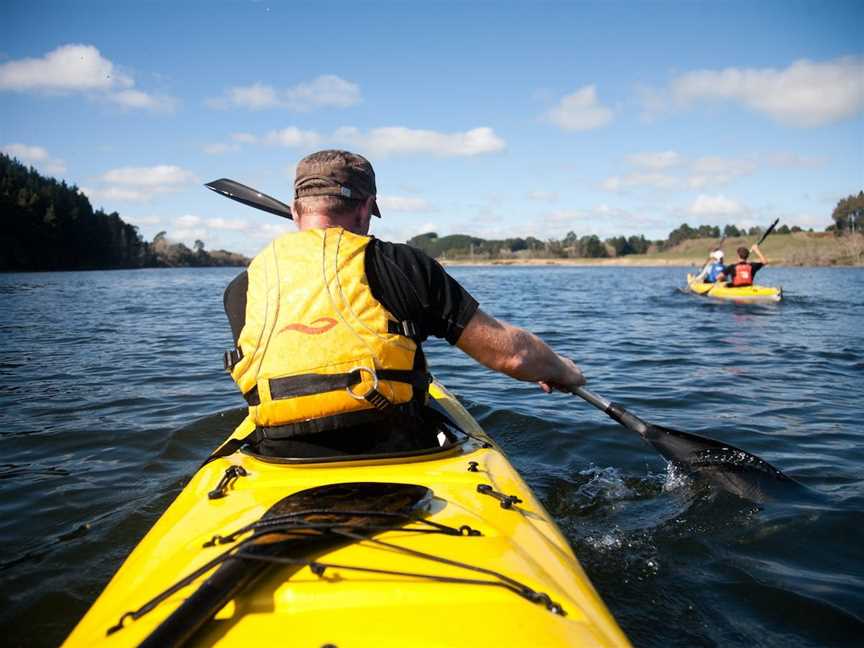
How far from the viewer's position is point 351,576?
166 cm

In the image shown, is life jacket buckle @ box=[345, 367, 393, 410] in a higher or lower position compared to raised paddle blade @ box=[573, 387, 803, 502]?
higher

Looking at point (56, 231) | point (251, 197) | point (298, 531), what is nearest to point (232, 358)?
point (298, 531)

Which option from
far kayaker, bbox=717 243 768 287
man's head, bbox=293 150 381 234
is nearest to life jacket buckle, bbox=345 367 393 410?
man's head, bbox=293 150 381 234

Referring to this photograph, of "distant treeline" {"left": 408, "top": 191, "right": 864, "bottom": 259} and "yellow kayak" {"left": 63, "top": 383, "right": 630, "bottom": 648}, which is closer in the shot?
"yellow kayak" {"left": 63, "top": 383, "right": 630, "bottom": 648}

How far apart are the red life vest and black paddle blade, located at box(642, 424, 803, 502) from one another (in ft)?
55.5

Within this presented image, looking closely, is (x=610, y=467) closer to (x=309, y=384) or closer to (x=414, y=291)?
(x=414, y=291)

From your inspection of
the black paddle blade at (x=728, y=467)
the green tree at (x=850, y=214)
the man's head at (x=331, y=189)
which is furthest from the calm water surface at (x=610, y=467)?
the green tree at (x=850, y=214)

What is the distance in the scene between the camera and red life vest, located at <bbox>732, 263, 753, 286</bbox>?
751 inches

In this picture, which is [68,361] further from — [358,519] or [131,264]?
[131,264]

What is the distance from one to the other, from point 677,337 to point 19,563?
1174 centimetres

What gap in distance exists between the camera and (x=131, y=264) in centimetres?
8731

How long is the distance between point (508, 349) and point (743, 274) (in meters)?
19.2

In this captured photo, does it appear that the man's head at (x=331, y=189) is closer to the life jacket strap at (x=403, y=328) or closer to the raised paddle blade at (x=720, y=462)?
the life jacket strap at (x=403, y=328)

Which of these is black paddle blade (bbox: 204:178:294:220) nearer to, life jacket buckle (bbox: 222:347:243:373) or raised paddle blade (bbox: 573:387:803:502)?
life jacket buckle (bbox: 222:347:243:373)
